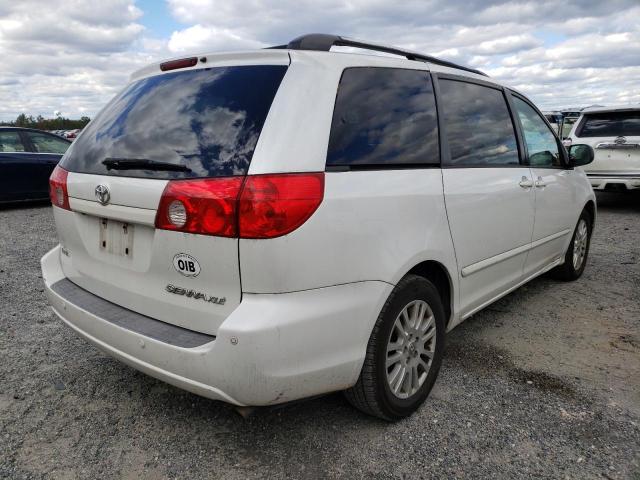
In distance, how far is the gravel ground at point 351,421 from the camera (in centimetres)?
228

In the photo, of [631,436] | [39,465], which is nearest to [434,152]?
[631,436]

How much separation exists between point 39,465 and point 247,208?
59.0 inches

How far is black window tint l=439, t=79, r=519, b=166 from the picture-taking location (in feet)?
9.58

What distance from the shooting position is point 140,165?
222 cm

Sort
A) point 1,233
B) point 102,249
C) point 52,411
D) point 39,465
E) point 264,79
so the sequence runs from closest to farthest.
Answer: point 264,79 → point 39,465 → point 102,249 → point 52,411 → point 1,233

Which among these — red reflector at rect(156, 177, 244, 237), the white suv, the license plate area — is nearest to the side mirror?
the white suv

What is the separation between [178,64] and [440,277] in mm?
1712

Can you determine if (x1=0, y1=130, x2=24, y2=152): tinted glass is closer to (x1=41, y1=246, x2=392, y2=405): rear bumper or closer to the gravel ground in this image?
the gravel ground

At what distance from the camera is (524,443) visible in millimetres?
2428

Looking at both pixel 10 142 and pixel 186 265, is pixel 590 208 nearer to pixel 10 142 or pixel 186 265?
pixel 186 265

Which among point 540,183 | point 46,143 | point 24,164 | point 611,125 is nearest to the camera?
point 540,183

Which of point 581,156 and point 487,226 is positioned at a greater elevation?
point 581,156

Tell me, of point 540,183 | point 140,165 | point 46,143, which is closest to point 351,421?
point 140,165

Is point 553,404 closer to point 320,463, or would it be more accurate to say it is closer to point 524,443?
point 524,443
